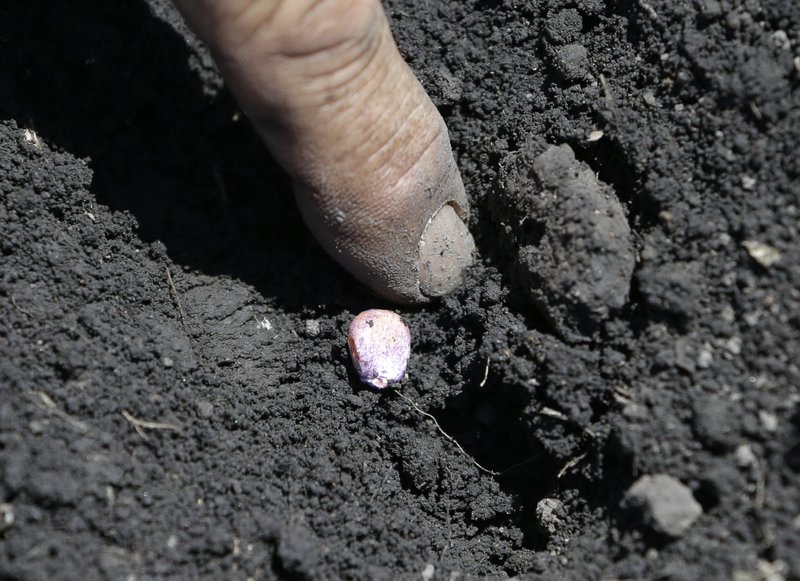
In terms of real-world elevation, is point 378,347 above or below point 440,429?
above

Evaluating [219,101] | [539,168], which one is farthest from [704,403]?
[219,101]

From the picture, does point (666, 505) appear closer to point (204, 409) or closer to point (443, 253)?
point (443, 253)

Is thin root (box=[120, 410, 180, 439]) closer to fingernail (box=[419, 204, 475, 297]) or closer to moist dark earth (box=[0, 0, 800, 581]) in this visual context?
moist dark earth (box=[0, 0, 800, 581])

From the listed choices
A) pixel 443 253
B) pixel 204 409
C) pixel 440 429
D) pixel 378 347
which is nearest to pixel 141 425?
pixel 204 409

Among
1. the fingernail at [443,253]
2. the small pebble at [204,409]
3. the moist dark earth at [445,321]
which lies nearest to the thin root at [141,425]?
the moist dark earth at [445,321]

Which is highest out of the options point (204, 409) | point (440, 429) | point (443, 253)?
point (443, 253)

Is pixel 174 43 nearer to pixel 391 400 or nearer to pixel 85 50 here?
pixel 85 50

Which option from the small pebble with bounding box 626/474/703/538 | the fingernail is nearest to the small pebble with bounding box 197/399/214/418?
the fingernail
